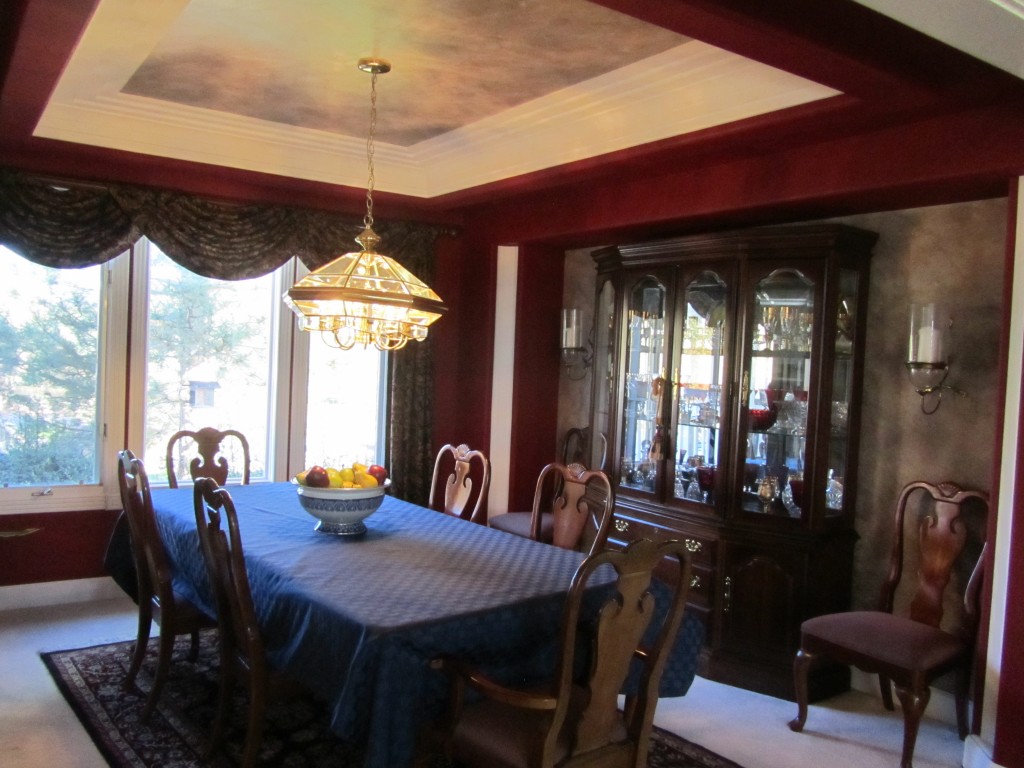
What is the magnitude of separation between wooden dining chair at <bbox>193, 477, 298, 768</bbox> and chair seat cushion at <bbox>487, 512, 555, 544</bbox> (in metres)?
1.84

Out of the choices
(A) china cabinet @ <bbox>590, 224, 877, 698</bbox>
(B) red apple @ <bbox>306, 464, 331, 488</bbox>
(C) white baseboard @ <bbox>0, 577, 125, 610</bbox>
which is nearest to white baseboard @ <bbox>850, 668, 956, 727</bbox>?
(A) china cabinet @ <bbox>590, 224, 877, 698</bbox>

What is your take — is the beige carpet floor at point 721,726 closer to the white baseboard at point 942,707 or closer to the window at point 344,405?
the white baseboard at point 942,707

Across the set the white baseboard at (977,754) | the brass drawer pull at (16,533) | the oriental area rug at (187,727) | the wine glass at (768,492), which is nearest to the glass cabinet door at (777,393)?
the wine glass at (768,492)

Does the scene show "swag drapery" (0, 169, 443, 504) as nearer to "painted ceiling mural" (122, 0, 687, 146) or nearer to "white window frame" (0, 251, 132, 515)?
"white window frame" (0, 251, 132, 515)

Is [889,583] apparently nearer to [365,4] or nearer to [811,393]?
[811,393]

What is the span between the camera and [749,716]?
137 inches

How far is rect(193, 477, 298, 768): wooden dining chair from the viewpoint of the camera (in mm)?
2514

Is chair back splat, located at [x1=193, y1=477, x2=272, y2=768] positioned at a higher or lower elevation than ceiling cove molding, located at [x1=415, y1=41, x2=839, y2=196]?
lower

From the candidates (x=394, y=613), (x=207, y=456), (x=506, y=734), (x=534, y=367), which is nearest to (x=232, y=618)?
(x=394, y=613)

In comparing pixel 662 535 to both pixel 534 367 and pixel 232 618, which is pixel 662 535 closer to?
pixel 534 367

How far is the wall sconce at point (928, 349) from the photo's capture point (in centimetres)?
338

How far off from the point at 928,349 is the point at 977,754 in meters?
1.51

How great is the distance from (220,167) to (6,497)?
2025 mm

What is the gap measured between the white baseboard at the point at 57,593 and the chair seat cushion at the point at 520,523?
6.94 feet
